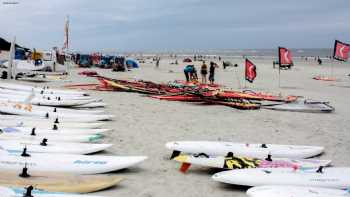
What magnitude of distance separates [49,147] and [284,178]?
3.67 meters

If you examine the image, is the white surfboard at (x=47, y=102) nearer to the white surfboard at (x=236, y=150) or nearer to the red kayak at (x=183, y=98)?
the red kayak at (x=183, y=98)

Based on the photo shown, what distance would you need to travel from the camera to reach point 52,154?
6043 mm

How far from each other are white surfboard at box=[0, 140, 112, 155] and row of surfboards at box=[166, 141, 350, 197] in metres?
1.37

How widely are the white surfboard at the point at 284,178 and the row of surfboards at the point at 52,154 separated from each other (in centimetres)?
143

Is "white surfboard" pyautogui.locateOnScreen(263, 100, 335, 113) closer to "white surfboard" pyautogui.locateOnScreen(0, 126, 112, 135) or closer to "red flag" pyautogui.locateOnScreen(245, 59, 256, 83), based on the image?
"red flag" pyautogui.locateOnScreen(245, 59, 256, 83)

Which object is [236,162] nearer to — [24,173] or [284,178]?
[284,178]

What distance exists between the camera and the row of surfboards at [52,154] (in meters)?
5.01

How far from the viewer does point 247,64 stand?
1733cm

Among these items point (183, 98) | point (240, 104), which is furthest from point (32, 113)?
point (240, 104)

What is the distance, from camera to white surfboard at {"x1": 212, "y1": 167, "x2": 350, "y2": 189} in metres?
5.46

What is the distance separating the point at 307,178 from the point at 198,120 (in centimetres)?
532

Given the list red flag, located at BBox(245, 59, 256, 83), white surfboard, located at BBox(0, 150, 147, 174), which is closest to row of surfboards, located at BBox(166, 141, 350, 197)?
white surfboard, located at BBox(0, 150, 147, 174)

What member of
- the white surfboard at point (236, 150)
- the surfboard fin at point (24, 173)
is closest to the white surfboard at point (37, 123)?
the white surfboard at point (236, 150)

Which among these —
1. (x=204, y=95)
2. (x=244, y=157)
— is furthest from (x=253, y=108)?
(x=244, y=157)
